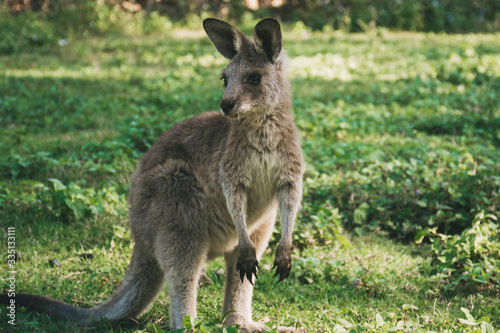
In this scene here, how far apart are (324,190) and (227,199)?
1834 millimetres

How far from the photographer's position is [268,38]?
3.04 metres

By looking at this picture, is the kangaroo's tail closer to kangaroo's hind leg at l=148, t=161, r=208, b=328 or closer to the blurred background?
kangaroo's hind leg at l=148, t=161, r=208, b=328

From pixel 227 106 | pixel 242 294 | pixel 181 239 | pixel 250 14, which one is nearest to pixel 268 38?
pixel 227 106

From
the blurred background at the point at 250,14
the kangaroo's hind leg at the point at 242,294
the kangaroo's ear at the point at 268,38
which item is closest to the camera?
the kangaroo's ear at the point at 268,38

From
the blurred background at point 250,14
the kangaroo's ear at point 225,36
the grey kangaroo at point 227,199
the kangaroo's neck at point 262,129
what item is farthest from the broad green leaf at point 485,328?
the blurred background at point 250,14

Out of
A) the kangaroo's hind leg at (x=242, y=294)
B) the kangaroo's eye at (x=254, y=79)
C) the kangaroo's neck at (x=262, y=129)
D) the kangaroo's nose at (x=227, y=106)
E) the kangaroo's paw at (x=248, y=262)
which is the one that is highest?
the kangaroo's eye at (x=254, y=79)

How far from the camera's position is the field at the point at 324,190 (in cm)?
346

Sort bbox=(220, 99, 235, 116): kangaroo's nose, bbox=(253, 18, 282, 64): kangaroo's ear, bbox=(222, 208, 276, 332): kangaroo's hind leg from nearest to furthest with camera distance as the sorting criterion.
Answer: bbox=(220, 99, 235, 116): kangaroo's nose, bbox=(253, 18, 282, 64): kangaroo's ear, bbox=(222, 208, 276, 332): kangaroo's hind leg

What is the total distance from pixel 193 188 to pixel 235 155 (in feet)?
1.11

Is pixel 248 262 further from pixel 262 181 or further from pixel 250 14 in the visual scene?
pixel 250 14

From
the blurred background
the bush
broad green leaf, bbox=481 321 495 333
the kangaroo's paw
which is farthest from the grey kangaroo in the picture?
the blurred background

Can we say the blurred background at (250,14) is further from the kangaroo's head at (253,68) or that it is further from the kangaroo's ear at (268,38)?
the kangaroo's ear at (268,38)

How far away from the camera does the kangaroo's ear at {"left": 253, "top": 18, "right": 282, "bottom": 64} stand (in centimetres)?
294

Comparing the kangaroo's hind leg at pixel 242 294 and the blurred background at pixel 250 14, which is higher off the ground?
the blurred background at pixel 250 14
